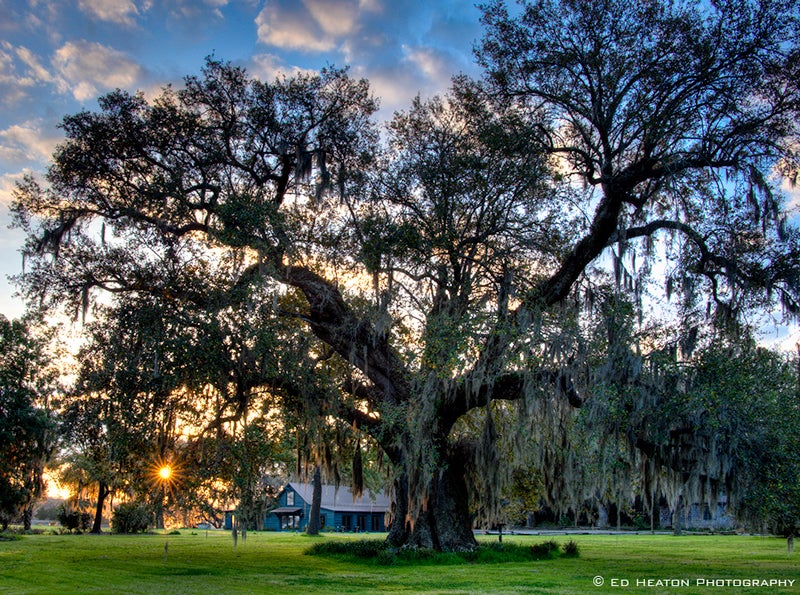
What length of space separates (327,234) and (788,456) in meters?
12.4

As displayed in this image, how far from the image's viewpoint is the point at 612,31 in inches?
641

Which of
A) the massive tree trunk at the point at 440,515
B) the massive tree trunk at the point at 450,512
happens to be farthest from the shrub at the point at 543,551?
the massive tree trunk at the point at 440,515

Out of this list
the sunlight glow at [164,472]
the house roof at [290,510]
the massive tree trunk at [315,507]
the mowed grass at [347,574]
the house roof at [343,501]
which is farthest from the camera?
the house roof at [290,510]

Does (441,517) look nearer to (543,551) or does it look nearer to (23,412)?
(543,551)

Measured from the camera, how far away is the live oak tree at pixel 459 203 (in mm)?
15656

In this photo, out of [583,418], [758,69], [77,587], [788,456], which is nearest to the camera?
[77,587]

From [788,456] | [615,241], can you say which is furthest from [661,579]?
[615,241]

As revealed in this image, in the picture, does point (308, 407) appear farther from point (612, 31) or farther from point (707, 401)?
point (612, 31)

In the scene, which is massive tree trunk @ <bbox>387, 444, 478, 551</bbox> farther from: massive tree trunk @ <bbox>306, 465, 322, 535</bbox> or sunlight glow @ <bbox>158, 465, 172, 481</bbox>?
massive tree trunk @ <bbox>306, 465, 322, 535</bbox>

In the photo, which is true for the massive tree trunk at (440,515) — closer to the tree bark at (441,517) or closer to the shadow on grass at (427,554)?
the tree bark at (441,517)

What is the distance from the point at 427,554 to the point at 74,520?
1451 inches

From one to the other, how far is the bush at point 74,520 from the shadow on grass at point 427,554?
1184 inches

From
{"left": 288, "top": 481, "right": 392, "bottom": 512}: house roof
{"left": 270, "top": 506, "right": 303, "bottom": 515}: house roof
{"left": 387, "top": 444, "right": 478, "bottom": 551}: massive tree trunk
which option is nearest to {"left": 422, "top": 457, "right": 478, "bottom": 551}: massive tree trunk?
{"left": 387, "top": 444, "right": 478, "bottom": 551}: massive tree trunk

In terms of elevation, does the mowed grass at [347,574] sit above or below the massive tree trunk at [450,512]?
below
